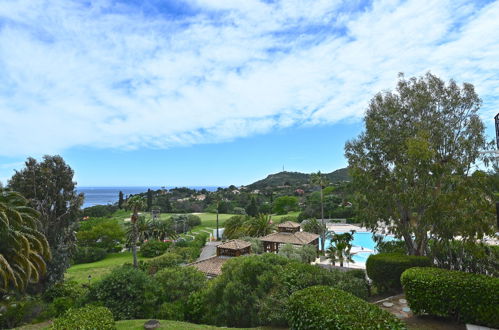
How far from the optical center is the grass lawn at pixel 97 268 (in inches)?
1069

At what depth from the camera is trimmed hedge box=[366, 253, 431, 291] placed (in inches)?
425

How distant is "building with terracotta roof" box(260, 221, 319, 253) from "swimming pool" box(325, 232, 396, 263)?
10.9 ft

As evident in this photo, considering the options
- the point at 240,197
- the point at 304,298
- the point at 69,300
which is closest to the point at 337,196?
the point at 240,197

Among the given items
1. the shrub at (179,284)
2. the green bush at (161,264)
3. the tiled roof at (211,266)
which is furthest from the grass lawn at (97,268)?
the shrub at (179,284)

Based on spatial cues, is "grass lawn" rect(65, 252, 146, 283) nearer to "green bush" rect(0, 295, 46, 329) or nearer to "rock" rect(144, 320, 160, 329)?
"green bush" rect(0, 295, 46, 329)

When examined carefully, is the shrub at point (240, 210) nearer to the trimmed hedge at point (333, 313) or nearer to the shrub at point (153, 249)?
the shrub at point (153, 249)

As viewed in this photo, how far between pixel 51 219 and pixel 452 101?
25.5 meters

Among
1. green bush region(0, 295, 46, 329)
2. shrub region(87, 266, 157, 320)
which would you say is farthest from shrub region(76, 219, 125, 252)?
shrub region(87, 266, 157, 320)

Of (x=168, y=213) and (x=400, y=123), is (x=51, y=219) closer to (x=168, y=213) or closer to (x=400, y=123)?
(x=400, y=123)

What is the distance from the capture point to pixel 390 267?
11.0m

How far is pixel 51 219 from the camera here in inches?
802

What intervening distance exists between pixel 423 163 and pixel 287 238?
18623 mm

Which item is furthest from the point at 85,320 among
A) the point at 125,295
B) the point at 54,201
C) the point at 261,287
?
the point at 54,201

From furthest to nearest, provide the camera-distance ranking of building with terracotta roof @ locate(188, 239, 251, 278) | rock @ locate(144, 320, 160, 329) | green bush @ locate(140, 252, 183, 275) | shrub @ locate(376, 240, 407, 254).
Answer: green bush @ locate(140, 252, 183, 275) < building with terracotta roof @ locate(188, 239, 251, 278) < shrub @ locate(376, 240, 407, 254) < rock @ locate(144, 320, 160, 329)
